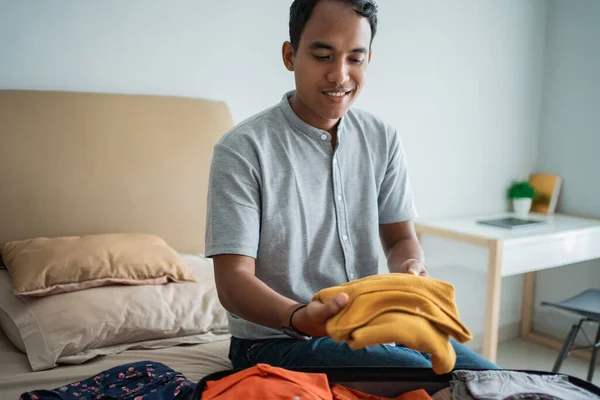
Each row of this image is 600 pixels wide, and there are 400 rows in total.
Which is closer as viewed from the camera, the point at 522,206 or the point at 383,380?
the point at 383,380

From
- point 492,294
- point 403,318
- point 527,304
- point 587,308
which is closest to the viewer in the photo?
point 403,318

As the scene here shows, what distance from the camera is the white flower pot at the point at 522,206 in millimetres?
3109

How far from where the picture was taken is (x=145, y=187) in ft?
6.97

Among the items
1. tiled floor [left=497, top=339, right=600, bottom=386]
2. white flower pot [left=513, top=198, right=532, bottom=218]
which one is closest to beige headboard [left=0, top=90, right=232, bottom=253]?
white flower pot [left=513, top=198, right=532, bottom=218]

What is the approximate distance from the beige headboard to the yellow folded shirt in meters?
1.27

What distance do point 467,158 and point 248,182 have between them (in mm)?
2056

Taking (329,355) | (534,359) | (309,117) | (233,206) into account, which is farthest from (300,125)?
(534,359)

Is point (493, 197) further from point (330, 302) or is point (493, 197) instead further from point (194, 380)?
point (330, 302)

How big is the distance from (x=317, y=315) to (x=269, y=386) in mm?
137

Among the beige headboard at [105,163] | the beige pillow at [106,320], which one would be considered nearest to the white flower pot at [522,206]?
the beige headboard at [105,163]

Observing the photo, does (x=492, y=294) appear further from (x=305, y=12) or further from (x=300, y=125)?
(x=305, y=12)

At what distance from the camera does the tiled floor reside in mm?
2943

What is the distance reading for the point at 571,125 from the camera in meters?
Result: 3.20

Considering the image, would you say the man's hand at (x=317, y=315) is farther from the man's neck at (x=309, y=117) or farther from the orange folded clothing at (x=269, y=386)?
the man's neck at (x=309, y=117)
